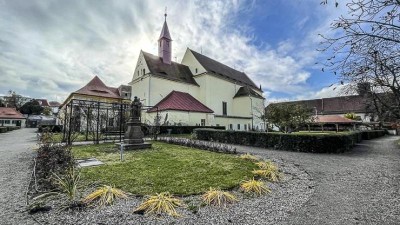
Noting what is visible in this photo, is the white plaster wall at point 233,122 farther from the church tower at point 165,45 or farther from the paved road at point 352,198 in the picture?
the paved road at point 352,198

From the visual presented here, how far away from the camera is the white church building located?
1081 inches

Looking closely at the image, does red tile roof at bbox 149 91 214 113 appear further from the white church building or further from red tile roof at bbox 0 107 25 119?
red tile roof at bbox 0 107 25 119

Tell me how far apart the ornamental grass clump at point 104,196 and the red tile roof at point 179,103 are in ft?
69.5

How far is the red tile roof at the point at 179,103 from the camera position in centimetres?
2617

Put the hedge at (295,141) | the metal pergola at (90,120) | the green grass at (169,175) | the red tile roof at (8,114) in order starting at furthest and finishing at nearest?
1. the red tile roof at (8,114)
2. the metal pergola at (90,120)
3. the hedge at (295,141)
4. the green grass at (169,175)

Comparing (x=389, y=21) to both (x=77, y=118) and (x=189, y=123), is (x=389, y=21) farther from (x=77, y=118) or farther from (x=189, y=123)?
(x=189, y=123)

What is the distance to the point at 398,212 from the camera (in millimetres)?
3693

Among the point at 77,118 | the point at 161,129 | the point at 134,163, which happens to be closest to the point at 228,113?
the point at 161,129

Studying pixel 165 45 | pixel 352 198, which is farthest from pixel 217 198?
pixel 165 45

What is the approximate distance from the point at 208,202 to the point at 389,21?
14.7 ft

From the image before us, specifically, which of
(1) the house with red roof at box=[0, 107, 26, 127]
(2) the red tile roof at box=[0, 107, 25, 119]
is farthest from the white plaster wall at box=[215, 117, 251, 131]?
(2) the red tile roof at box=[0, 107, 25, 119]

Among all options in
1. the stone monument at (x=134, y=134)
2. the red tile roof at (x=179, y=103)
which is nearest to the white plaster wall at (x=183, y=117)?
the red tile roof at (x=179, y=103)

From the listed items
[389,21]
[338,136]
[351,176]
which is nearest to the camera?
[389,21]

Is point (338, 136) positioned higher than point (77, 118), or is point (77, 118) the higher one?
point (77, 118)
